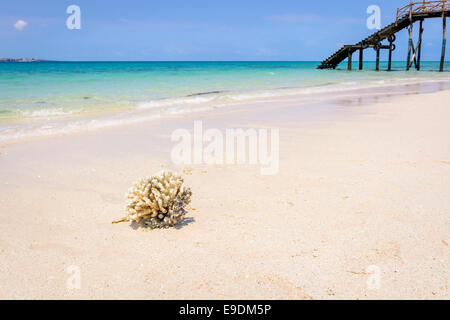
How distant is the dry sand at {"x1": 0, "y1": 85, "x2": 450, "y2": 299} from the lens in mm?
2275

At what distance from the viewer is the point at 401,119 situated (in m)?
8.41

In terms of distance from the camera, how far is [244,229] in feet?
9.94

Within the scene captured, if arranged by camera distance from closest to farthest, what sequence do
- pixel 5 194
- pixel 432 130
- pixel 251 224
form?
pixel 251 224 → pixel 5 194 → pixel 432 130

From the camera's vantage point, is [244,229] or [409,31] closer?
[244,229]

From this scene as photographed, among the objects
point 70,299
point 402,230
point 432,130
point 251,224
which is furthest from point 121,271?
point 432,130

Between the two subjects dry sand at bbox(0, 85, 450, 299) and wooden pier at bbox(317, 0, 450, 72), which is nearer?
dry sand at bbox(0, 85, 450, 299)

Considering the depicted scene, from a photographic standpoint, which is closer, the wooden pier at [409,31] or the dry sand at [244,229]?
the dry sand at [244,229]

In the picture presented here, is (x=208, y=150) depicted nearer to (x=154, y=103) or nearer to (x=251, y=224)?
(x=251, y=224)

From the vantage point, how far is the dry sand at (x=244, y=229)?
7.47ft

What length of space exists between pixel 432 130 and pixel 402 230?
16.1 ft

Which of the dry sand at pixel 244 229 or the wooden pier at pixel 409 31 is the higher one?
the wooden pier at pixel 409 31

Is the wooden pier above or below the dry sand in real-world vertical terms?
above

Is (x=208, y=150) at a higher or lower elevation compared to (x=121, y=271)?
higher
